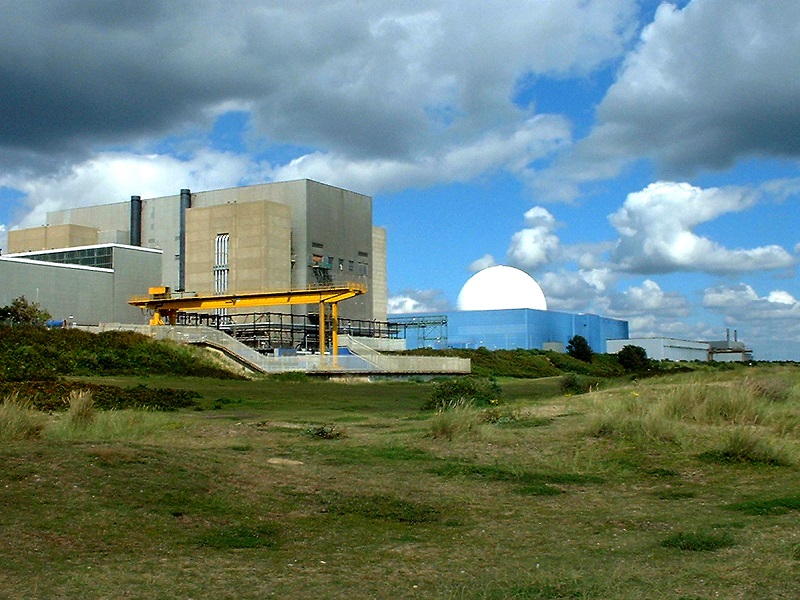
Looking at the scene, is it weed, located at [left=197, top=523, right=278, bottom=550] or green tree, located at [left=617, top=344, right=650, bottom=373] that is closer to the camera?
weed, located at [left=197, top=523, right=278, bottom=550]

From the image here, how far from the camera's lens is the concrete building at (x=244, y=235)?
85688 mm

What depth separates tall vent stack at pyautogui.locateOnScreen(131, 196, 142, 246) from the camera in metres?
97.1

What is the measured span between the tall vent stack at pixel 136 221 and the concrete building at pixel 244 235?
0.11 meters

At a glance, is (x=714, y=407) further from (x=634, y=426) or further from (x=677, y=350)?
(x=677, y=350)

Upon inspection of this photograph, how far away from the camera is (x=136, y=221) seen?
9756 centimetres

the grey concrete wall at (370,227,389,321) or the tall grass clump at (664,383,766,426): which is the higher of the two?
the grey concrete wall at (370,227,389,321)

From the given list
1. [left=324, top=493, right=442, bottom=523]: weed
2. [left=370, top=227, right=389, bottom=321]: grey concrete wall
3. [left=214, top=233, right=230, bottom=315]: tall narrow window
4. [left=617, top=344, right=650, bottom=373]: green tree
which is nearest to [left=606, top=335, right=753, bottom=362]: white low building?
[left=617, top=344, right=650, bottom=373]: green tree

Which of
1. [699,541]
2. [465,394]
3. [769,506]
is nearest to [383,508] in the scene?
[699,541]

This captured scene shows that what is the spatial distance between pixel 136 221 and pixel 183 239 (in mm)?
7757

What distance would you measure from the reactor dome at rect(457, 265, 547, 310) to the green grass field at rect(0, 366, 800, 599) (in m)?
92.3

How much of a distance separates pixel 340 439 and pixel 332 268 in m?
74.7

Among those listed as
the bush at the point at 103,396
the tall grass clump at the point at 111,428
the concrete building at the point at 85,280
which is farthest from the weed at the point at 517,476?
the concrete building at the point at 85,280

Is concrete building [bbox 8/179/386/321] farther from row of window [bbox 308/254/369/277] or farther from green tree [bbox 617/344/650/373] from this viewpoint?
green tree [bbox 617/344/650/373]

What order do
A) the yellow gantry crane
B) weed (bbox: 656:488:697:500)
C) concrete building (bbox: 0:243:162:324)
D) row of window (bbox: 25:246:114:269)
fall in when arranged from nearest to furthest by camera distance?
weed (bbox: 656:488:697:500) → the yellow gantry crane → concrete building (bbox: 0:243:162:324) → row of window (bbox: 25:246:114:269)
